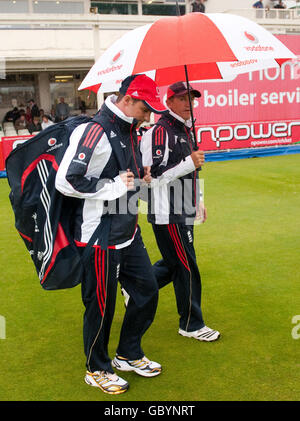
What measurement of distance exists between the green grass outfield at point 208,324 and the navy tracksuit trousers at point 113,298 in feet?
0.74

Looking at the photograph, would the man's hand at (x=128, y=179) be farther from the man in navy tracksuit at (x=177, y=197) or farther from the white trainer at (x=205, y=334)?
the white trainer at (x=205, y=334)

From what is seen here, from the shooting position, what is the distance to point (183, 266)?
12.2 ft

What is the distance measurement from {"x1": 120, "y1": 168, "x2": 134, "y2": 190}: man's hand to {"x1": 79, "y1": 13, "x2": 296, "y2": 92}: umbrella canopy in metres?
0.69

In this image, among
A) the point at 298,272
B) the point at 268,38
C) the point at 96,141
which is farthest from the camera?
the point at 298,272

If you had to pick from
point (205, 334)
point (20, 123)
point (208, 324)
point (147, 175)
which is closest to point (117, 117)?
point (147, 175)

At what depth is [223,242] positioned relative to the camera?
20.6ft

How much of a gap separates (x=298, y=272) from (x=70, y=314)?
2.38 m

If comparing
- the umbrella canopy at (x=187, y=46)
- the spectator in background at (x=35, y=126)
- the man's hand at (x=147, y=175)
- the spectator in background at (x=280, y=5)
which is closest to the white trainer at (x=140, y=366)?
the man's hand at (x=147, y=175)

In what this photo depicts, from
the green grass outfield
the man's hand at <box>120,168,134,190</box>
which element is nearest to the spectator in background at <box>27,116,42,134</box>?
the green grass outfield

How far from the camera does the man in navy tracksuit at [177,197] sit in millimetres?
3627

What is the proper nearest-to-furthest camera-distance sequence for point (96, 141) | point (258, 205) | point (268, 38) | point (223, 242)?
point (96, 141) < point (268, 38) < point (223, 242) < point (258, 205)

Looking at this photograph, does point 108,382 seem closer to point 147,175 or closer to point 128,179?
point 128,179
